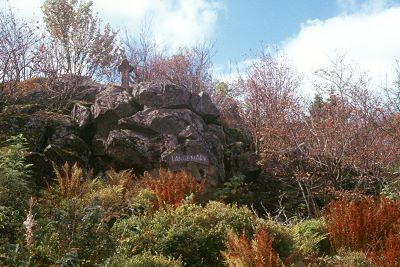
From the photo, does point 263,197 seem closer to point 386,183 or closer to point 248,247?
point 386,183

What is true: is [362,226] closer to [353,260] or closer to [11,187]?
[353,260]

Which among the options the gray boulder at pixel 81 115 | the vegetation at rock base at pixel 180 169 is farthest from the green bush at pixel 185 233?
the gray boulder at pixel 81 115

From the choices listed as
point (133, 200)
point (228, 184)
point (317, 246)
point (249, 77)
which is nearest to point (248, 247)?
point (317, 246)

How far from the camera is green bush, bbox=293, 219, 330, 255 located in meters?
7.21

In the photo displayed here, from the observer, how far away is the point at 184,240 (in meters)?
6.27

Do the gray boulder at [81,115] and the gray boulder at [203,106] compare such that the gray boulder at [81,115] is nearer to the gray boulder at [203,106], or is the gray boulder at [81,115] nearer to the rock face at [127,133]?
the rock face at [127,133]

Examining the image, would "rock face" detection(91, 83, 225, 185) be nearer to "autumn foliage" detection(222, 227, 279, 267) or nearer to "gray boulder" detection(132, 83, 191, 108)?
"gray boulder" detection(132, 83, 191, 108)

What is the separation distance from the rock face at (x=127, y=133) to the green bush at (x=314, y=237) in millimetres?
3686

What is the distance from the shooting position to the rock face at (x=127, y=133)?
11156 mm

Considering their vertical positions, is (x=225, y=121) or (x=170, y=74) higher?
(x=170, y=74)

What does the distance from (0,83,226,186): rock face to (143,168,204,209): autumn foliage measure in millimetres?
1395

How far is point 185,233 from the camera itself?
6297 millimetres

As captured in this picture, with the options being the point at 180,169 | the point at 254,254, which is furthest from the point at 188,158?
the point at 254,254

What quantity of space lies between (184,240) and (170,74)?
15.9 meters
